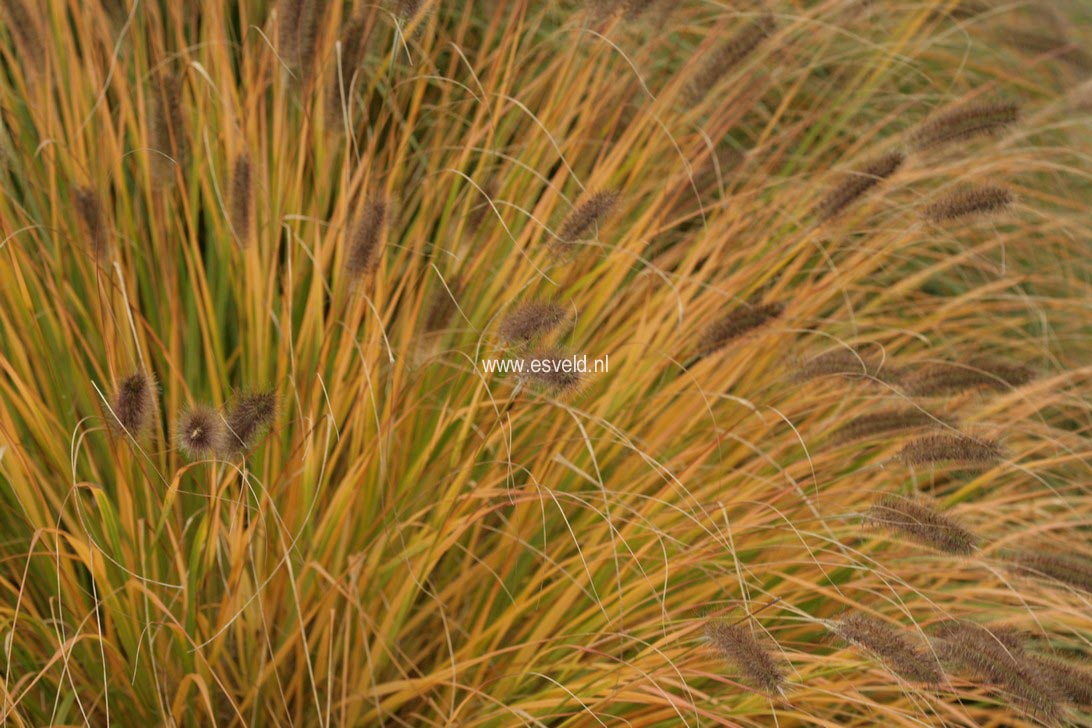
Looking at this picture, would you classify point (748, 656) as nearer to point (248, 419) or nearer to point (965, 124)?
point (248, 419)

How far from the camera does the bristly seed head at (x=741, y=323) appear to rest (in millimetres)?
1872

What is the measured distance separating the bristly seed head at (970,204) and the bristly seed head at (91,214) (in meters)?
1.41

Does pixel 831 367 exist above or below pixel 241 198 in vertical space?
below

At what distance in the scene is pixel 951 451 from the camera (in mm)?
1754

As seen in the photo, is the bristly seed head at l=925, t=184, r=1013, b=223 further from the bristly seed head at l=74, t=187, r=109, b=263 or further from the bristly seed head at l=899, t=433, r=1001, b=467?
the bristly seed head at l=74, t=187, r=109, b=263

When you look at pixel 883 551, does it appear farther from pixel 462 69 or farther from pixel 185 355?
pixel 462 69

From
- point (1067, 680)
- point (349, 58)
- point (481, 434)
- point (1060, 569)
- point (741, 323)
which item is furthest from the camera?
point (349, 58)

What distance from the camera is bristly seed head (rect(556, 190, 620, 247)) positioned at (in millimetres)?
1818

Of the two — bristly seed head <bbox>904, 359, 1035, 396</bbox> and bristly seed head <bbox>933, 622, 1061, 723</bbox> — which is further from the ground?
bristly seed head <bbox>904, 359, 1035, 396</bbox>

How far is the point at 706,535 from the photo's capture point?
218 centimetres

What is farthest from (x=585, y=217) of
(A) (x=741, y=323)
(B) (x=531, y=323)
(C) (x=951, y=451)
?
(C) (x=951, y=451)

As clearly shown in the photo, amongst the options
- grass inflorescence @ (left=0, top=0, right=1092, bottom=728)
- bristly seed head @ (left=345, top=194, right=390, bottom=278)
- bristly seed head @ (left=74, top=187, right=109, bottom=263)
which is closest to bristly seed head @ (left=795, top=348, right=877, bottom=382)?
grass inflorescence @ (left=0, top=0, right=1092, bottom=728)

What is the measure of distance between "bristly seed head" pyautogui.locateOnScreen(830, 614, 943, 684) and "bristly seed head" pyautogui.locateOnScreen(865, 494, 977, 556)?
157mm

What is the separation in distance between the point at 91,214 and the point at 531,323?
791 mm
